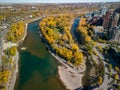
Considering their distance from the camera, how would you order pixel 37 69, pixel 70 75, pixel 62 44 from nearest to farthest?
pixel 70 75 → pixel 37 69 → pixel 62 44

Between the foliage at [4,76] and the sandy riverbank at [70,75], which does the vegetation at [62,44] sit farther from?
the foliage at [4,76]

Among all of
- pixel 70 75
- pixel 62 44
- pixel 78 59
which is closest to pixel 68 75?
pixel 70 75

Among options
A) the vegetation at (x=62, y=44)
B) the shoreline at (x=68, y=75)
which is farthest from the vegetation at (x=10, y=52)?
the vegetation at (x=62, y=44)

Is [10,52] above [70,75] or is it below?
above

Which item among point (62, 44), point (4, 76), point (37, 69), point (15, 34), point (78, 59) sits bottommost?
point (37, 69)

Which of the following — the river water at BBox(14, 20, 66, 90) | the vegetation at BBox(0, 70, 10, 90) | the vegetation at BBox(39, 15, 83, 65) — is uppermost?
the vegetation at BBox(0, 70, 10, 90)

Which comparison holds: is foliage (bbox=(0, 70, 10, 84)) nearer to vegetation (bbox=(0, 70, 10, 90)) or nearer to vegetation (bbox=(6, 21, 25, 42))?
vegetation (bbox=(0, 70, 10, 90))

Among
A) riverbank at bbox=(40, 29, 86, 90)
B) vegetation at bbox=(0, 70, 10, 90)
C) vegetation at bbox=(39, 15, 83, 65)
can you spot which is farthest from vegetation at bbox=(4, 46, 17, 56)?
riverbank at bbox=(40, 29, 86, 90)

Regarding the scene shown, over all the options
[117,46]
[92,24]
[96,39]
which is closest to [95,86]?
[117,46]

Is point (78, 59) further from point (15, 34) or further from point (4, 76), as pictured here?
point (15, 34)
